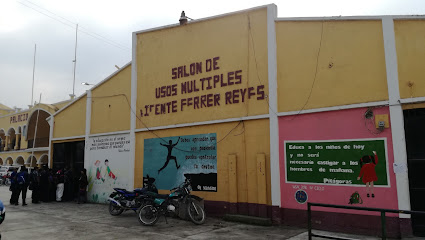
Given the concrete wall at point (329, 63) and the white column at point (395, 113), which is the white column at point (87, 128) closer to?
the concrete wall at point (329, 63)

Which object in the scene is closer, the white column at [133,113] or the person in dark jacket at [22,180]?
the white column at [133,113]

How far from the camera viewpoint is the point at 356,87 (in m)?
8.35

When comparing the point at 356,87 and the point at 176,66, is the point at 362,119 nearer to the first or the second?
the point at 356,87

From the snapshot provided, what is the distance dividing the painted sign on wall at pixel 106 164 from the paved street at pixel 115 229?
2.34 meters

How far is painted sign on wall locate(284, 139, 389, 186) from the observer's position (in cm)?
785

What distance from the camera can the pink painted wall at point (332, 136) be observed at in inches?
303

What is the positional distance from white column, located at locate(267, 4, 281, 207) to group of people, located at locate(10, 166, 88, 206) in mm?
9484

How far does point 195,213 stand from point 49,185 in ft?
30.3

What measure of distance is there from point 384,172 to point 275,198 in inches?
120

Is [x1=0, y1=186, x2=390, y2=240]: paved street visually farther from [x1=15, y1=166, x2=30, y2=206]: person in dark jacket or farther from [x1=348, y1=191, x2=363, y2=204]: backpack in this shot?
[x1=15, y1=166, x2=30, y2=206]: person in dark jacket

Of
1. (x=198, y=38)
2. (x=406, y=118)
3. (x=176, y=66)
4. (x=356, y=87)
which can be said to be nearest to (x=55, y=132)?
(x=176, y=66)

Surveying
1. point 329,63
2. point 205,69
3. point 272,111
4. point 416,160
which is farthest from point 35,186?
point 416,160

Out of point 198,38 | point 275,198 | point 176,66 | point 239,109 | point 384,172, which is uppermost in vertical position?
point 198,38

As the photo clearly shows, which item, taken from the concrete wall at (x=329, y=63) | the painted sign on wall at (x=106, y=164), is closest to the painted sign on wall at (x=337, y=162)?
the concrete wall at (x=329, y=63)
